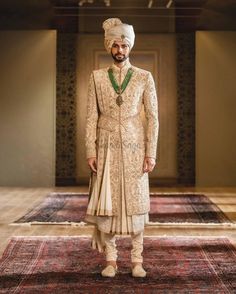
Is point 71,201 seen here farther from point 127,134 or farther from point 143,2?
point 127,134

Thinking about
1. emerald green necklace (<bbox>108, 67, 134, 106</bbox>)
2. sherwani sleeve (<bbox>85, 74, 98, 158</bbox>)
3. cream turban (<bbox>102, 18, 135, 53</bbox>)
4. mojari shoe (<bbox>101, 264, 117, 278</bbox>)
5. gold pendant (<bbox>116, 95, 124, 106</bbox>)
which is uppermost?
cream turban (<bbox>102, 18, 135, 53</bbox>)

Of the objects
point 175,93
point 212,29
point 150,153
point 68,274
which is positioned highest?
point 212,29

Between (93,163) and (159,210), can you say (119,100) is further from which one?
(159,210)

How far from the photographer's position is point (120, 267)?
3.44m

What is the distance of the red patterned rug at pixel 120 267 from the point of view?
2979mm

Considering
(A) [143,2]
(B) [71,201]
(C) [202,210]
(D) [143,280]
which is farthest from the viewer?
(A) [143,2]

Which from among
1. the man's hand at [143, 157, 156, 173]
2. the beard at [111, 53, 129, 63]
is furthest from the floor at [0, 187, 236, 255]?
the beard at [111, 53, 129, 63]

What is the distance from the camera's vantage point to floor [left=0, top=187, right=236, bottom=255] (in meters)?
4.73

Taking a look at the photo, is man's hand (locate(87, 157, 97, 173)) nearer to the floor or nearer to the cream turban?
the cream turban

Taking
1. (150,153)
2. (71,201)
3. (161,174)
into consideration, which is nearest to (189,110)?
(161,174)

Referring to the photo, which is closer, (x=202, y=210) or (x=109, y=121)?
(x=109, y=121)

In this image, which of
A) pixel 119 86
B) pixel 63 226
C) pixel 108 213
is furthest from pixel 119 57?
pixel 63 226

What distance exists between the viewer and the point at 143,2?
895 cm

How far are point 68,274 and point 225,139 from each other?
6.51 metres
